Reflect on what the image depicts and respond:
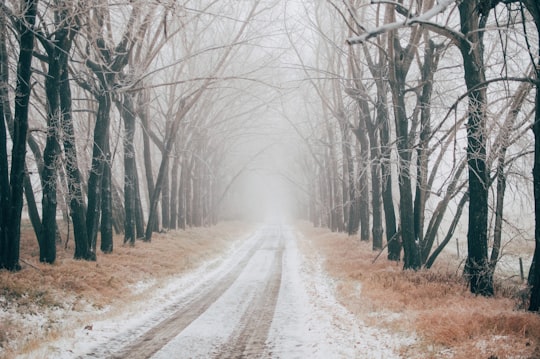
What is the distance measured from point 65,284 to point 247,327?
524cm

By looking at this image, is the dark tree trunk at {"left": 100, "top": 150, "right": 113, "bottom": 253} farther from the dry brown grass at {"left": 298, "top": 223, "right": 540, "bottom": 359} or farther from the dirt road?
the dry brown grass at {"left": 298, "top": 223, "right": 540, "bottom": 359}

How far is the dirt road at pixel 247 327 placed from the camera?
21.9 feet

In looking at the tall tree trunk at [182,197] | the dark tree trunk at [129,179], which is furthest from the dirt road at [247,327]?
the tall tree trunk at [182,197]

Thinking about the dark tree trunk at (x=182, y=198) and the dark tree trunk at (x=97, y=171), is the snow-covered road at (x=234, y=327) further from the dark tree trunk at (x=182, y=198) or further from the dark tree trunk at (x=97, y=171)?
the dark tree trunk at (x=182, y=198)

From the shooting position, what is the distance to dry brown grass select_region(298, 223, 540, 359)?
6.01 metres

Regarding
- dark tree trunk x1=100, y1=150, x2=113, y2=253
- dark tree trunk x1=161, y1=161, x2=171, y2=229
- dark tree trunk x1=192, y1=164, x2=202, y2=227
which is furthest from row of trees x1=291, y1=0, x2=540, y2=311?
dark tree trunk x1=192, y1=164, x2=202, y2=227

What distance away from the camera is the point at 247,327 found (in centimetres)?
814

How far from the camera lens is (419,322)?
7.40 meters

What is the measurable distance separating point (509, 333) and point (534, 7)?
16.9ft

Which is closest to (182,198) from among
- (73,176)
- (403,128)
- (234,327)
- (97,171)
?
(97,171)

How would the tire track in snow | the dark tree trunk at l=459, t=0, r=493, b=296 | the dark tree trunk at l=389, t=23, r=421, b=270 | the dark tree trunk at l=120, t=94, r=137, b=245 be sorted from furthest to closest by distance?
1. the dark tree trunk at l=120, t=94, r=137, b=245
2. the dark tree trunk at l=389, t=23, r=421, b=270
3. the dark tree trunk at l=459, t=0, r=493, b=296
4. the tire track in snow

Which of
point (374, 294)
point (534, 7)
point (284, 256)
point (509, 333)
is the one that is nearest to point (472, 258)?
point (374, 294)

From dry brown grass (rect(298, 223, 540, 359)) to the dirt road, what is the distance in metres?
0.64

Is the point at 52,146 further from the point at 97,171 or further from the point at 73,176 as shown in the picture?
the point at 97,171
